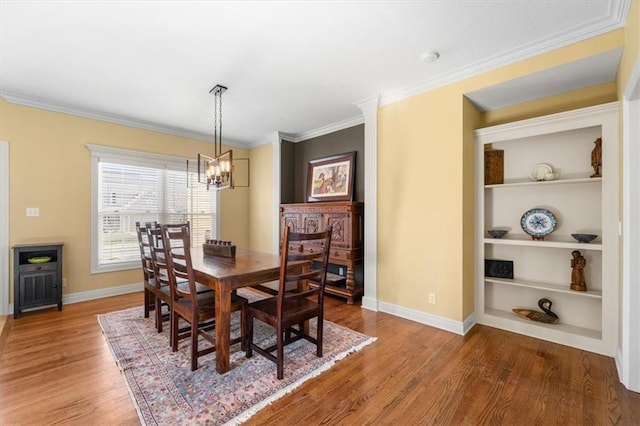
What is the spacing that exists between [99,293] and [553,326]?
18.1 feet

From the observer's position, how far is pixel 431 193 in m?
3.12

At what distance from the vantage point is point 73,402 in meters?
1.85

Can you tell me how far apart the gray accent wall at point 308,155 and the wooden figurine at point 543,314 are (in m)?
2.31

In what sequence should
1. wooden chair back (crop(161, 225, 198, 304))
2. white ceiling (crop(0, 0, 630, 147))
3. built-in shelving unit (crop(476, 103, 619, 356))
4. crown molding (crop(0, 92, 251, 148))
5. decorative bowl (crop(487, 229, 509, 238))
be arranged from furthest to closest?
crown molding (crop(0, 92, 251, 148)), decorative bowl (crop(487, 229, 509, 238)), built-in shelving unit (crop(476, 103, 619, 356)), wooden chair back (crop(161, 225, 198, 304)), white ceiling (crop(0, 0, 630, 147))

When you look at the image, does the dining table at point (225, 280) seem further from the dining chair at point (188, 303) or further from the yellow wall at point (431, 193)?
the yellow wall at point (431, 193)

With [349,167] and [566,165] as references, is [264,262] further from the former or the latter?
[566,165]

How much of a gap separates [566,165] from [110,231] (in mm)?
5754

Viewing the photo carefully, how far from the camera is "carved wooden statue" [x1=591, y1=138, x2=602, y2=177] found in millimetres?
2545

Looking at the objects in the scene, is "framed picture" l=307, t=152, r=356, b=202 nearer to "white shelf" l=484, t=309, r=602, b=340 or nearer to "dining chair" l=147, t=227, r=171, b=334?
"white shelf" l=484, t=309, r=602, b=340

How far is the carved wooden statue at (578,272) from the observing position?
104 inches

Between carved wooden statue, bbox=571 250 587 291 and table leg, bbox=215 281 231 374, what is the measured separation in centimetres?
309

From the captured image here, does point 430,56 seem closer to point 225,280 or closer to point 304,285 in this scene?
point 304,285

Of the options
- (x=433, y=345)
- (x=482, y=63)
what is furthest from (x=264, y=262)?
(x=482, y=63)

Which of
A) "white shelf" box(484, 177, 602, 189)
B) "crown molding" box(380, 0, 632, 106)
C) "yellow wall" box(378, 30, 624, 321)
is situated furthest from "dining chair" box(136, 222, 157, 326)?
"white shelf" box(484, 177, 602, 189)
